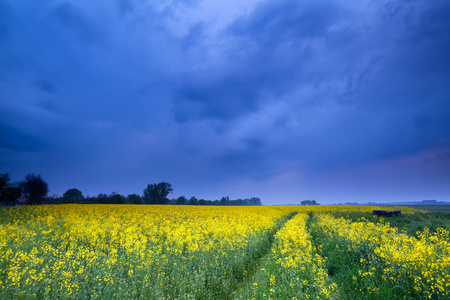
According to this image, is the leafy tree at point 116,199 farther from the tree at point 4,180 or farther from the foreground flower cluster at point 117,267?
the foreground flower cluster at point 117,267

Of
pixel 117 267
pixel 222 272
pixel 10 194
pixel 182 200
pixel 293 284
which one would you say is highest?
pixel 10 194

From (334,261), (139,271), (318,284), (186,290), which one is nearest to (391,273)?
(318,284)

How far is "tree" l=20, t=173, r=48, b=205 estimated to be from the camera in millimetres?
48500

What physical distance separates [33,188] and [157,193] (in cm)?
3747

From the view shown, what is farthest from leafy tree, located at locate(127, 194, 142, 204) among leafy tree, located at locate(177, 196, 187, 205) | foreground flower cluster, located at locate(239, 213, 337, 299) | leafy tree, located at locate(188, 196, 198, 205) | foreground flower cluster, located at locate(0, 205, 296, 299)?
foreground flower cluster, located at locate(239, 213, 337, 299)

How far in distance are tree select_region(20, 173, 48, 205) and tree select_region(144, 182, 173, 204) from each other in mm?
33150

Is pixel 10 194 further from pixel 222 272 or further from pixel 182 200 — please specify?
pixel 222 272

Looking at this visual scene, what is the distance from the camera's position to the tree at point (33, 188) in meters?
48.5

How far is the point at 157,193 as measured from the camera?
80.4 meters

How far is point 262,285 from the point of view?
253 inches

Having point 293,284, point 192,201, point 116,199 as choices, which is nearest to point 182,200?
point 192,201

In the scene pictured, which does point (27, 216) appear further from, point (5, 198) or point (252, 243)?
point (5, 198)

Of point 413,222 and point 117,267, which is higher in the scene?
point 117,267

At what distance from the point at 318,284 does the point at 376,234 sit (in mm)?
6503
